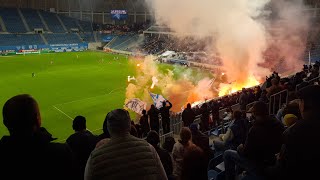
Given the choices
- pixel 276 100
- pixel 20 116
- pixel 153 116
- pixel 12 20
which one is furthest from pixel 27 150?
pixel 12 20

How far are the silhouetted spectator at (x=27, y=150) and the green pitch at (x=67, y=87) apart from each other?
15261mm

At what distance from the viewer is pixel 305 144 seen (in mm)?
3412

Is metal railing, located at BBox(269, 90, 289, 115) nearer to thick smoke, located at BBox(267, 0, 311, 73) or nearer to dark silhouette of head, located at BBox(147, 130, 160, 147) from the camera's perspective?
dark silhouette of head, located at BBox(147, 130, 160, 147)

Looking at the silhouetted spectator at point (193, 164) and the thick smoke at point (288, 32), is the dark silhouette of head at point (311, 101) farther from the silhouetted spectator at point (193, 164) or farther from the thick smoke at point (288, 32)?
the thick smoke at point (288, 32)

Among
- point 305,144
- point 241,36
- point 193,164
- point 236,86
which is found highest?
point 241,36

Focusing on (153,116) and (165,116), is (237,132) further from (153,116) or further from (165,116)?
(165,116)

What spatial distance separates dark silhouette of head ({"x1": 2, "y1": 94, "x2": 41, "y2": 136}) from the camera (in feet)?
8.80

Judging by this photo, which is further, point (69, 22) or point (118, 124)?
point (69, 22)

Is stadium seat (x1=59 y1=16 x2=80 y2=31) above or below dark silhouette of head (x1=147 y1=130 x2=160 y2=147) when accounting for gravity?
above

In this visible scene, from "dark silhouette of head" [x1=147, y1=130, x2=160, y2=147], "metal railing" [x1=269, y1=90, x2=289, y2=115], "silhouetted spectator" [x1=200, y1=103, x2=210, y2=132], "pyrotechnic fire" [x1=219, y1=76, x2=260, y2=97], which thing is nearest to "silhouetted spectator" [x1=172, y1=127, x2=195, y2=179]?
"dark silhouette of head" [x1=147, y1=130, x2=160, y2=147]

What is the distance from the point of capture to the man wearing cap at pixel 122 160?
2836 mm

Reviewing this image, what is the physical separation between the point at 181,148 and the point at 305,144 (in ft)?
7.64

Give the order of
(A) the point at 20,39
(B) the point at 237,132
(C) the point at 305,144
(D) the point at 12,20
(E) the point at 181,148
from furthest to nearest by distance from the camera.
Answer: (D) the point at 12,20 → (A) the point at 20,39 → (B) the point at 237,132 → (E) the point at 181,148 → (C) the point at 305,144

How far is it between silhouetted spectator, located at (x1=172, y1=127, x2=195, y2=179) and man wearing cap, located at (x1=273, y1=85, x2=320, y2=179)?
1819 mm
